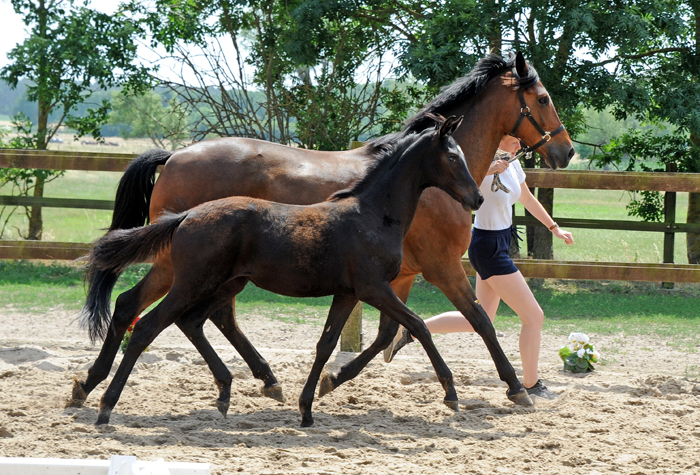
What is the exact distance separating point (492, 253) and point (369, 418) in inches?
51.4

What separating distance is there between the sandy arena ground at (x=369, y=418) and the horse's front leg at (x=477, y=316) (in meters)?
0.11

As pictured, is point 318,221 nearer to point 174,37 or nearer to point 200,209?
point 200,209

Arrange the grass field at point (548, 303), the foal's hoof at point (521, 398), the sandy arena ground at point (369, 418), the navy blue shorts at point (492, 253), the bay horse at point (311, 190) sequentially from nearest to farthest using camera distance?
1. the sandy arena ground at point (369, 418)
2. the bay horse at point (311, 190)
3. the foal's hoof at point (521, 398)
4. the navy blue shorts at point (492, 253)
5. the grass field at point (548, 303)

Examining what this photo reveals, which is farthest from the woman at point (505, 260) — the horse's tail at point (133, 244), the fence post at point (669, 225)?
the fence post at point (669, 225)

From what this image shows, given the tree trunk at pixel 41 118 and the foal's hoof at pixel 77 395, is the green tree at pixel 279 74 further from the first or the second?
the foal's hoof at pixel 77 395

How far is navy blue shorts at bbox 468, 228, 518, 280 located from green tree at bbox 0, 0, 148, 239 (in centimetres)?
730

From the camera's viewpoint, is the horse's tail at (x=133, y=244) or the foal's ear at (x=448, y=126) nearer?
the horse's tail at (x=133, y=244)

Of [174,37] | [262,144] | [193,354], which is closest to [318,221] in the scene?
[262,144]

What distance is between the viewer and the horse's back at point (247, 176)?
175 inches

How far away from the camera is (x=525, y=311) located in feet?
15.1

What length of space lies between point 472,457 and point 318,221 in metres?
1.39

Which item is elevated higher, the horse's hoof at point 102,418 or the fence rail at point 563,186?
the fence rail at point 563,186

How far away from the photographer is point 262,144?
182 inches

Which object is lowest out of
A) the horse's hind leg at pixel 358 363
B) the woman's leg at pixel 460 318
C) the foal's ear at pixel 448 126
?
the horse's hind leg at pixel 358 363
